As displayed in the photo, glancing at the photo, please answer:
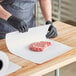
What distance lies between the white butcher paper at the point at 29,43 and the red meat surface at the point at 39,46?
23 millimetres

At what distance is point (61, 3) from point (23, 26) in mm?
2925

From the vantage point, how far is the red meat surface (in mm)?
1640

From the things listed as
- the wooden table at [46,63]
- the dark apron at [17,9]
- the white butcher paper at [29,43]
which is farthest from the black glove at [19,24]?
the dark apron at [17,9]

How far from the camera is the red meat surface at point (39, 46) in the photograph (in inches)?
64.6

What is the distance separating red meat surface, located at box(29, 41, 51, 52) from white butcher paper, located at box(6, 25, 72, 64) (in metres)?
0.02

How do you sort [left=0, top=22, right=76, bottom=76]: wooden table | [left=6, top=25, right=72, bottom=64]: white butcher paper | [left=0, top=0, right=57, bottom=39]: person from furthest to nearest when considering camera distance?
1. [left=0, top=0, right=57, bottom=39]: person
2. [left=6, top=25, right=72, bottom=64]: white butcher paper
3. [left=0, top=22, right=76, bottom=76]: wooden table

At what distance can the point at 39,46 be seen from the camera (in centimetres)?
168

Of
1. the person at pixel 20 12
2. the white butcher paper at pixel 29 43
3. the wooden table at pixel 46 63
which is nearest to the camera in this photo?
the wooden table at pixel 46 63

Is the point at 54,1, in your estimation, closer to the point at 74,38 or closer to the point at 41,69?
the point at 74,38

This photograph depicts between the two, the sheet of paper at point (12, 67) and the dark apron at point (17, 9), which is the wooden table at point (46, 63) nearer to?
the sheet of paper at point (12, 67)

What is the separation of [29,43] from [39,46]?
81 mm

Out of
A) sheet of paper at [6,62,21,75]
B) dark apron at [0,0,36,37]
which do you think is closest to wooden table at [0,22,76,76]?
sheet of paper at [6,62,21,75]

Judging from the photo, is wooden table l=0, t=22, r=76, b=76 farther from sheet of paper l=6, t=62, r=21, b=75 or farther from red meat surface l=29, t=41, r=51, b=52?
red meat surface l=29, t=41, r=51, b=52

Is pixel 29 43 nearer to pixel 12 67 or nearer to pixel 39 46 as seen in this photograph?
pixel 39 46
